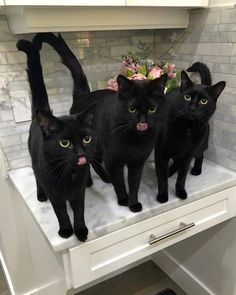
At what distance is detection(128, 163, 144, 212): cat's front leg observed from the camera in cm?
86

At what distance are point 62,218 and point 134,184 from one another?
0.77 feet

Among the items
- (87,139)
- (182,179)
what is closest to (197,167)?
(182,179)

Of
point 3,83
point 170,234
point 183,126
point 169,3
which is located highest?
point 169,3

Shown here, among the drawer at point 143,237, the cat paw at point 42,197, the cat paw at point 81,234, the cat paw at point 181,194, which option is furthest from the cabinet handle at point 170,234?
the cat paw at point 42,197

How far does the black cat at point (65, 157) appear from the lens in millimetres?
633

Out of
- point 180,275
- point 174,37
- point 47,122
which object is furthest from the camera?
point 180,275

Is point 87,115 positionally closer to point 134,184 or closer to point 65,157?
point 65,157

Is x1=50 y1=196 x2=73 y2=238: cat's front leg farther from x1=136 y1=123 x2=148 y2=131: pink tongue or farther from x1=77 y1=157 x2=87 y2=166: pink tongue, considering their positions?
x1=136 y1=123 x2=148 y2=131: pink tongue

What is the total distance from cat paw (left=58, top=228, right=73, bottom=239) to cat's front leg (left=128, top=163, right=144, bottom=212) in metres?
0.20

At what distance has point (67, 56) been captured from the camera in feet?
3.29

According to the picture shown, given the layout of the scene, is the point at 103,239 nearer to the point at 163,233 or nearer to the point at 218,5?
the point at 163,233

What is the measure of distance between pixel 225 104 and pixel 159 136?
32 centimetres

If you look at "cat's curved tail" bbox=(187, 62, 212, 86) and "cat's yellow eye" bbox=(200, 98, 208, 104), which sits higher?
"cat's curved tail" bbox=(187, 62, 212, 86)

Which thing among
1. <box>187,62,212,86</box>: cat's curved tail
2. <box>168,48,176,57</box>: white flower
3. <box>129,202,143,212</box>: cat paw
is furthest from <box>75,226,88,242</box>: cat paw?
<box>168,48,176,57</box>: white flower
